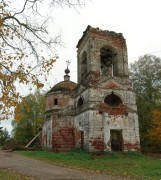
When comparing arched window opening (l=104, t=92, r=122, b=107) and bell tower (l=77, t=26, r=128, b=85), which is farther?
bell tower (l=77, t=26, r=128, b=85)

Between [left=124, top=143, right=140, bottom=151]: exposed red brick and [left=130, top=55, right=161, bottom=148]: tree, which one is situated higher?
[left=130, top=55, right=161, bottom=148]: tree

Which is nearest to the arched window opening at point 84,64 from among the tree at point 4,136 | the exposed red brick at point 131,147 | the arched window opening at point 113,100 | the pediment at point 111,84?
the pediment at point 111,84

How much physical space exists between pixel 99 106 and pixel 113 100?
→ 7.38ft

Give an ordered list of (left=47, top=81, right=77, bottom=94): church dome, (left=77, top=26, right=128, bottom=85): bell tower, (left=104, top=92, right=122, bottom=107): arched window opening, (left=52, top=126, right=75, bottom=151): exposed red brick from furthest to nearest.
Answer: (left=47, top=81, right=77, bottom=94): church dome < (left=52, top=126, right=75, bottom=151): exposed red brick < (left=77, top=26, right=128, bottom=85): bell tower < (left=104, top=92, right=122, bottom=107): arched window opening

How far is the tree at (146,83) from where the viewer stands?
26.9 meters

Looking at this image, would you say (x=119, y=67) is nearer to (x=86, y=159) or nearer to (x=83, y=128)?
(x=83, y=128)

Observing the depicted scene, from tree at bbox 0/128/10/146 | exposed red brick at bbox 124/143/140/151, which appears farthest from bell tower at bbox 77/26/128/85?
tree at bbox 0/128/10/146

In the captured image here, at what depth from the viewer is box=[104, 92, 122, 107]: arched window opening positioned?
1920 cm

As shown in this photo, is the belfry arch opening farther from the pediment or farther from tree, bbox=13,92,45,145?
tree, bbox=13,92,45,145

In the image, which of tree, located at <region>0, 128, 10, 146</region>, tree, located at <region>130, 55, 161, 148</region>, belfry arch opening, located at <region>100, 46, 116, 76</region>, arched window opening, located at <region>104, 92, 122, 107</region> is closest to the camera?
arched window opening, located at <region>104, 92, 122, 107</region>

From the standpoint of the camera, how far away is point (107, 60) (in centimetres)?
2205

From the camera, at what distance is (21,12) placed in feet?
25.9

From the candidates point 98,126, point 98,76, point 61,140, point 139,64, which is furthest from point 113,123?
point 139,64

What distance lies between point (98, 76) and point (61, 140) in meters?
6.89
